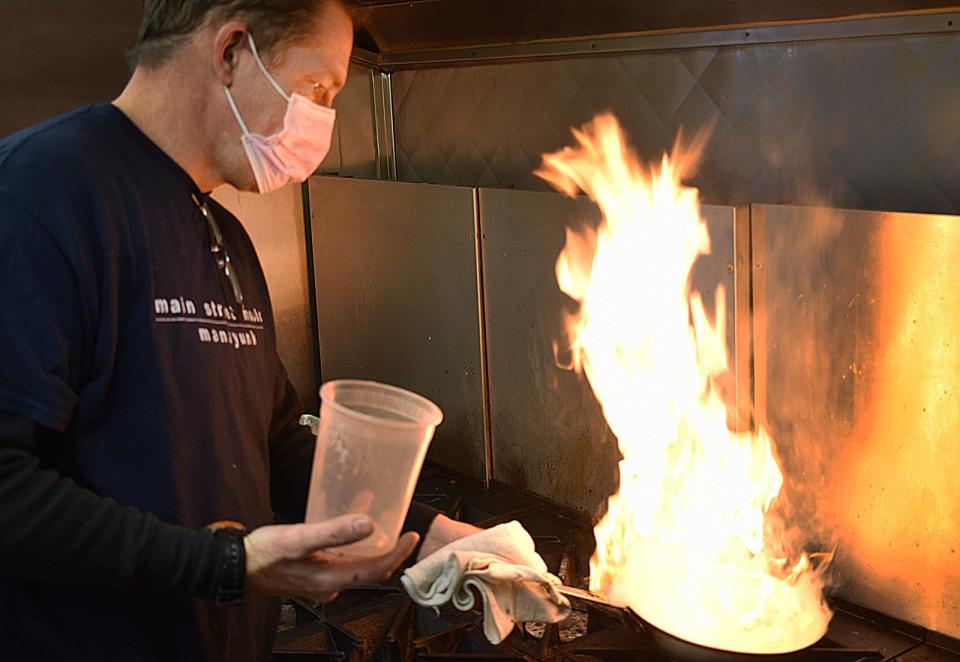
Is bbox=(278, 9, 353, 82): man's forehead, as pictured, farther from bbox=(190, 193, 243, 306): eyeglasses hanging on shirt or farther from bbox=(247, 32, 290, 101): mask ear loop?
bbox=(190, 193, 243, 306): eyeglasses hanging on shirt

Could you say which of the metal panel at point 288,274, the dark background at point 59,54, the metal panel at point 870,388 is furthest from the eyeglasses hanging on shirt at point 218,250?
the metal panel at point 288,274

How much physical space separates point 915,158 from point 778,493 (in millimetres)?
546

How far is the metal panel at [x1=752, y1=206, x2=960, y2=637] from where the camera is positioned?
1.29 m

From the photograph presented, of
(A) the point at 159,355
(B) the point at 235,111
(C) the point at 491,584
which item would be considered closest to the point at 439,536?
(C) the point at 491,584

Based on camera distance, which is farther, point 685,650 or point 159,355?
point 685,650

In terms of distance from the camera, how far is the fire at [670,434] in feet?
4.57

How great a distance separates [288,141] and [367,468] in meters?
0.38

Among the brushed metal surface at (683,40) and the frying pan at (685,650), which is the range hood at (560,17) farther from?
the frying pan at (685,650)

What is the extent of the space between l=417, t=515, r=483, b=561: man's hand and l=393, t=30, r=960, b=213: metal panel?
829mm

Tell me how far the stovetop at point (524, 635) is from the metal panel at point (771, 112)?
0.63m

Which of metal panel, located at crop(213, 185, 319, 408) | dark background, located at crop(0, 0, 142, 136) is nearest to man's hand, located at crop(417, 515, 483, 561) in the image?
dark background, located at crop(0, 0, 142, 136)

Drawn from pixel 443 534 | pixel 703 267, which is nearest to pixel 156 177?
pixel 443 534

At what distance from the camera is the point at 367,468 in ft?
3.05

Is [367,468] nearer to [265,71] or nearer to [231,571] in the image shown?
[231,571]
